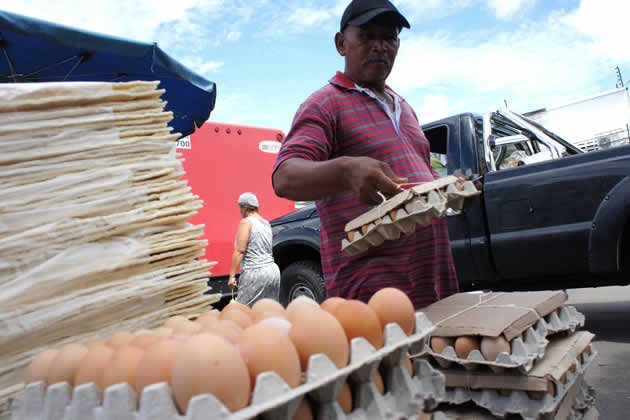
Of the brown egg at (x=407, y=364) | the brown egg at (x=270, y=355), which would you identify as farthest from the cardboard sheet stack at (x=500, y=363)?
the brown egg at (x=270, y=355)

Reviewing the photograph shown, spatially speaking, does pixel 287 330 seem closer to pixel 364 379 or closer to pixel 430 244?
pixel 364 379

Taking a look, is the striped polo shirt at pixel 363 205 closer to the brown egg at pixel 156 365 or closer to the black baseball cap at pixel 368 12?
the black baseball cap at pixel 368 12

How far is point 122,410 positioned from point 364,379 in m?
0.54

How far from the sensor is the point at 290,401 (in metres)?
0.94

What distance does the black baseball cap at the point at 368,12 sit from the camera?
2.14 meters

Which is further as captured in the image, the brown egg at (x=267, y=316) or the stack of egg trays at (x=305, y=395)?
the brown egg at (x=267, y=316)

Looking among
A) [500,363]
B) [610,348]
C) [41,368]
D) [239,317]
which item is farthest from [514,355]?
[610,348]

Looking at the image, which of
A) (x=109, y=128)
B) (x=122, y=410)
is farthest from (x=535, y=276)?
(x=122, y=410)

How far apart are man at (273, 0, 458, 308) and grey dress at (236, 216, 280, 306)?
147 inches

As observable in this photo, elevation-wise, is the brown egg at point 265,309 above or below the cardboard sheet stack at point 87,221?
below

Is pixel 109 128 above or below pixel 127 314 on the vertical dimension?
above

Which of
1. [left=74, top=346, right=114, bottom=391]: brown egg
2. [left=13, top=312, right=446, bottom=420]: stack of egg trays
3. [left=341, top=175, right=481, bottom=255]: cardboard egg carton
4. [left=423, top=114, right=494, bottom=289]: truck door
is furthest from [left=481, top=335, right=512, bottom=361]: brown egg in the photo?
[left=423, top=114, right=494, bottom=289]: truck door

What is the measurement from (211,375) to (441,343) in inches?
41.5

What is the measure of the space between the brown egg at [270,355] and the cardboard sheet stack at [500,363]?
22.5 inches
